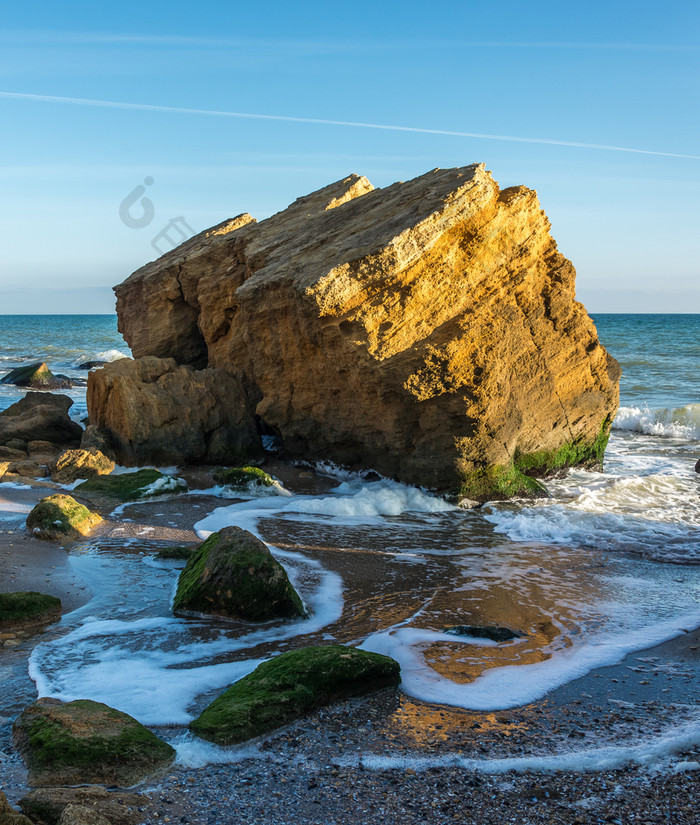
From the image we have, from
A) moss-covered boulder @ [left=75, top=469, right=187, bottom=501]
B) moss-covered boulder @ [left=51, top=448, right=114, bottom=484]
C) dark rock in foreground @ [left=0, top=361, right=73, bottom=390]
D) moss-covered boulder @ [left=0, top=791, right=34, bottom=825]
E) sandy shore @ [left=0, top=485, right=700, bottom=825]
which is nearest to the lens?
moss-covered boulder @ [left=0, top=791, right=34, bottom=825]

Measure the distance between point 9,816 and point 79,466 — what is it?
28.1ft

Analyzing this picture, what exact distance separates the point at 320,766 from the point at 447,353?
6.55 m

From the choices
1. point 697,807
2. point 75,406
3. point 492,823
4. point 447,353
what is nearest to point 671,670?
point 697,807

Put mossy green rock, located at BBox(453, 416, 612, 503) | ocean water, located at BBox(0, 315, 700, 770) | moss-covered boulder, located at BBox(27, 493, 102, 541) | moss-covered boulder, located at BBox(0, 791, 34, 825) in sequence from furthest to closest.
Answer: mossy green rock, located at BBox(453, 416, 612, 503), moss-covered boulder, located at BBox(27, 493, 102, 541), ocean water, located at BBox(0, 315, 700, 770), moss-covered boulder, located at BBox(0, 791, 34, 825)

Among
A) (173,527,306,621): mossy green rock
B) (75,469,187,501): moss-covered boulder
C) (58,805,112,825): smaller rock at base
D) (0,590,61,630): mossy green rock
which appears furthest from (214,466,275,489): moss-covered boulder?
(58,805,112,825): smaller rock at base

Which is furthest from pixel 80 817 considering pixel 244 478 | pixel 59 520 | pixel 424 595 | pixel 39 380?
pixel 39 380

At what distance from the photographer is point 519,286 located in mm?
10422

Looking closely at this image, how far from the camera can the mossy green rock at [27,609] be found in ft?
18.2

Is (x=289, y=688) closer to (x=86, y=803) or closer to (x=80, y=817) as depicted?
(x=86, y=803)

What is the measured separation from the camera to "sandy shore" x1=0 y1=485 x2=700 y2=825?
3.37 metres

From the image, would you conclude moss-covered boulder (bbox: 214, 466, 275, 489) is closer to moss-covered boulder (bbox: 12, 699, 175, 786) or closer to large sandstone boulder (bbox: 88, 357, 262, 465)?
large sandstone boulder (bbox: 88, 357, 262, 465)

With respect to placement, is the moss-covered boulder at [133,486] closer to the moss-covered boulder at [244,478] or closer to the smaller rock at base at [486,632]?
the moss-covered boulder at [244,478]

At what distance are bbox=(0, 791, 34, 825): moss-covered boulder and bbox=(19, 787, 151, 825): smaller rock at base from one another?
167 millimetres

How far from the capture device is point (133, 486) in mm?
10102
